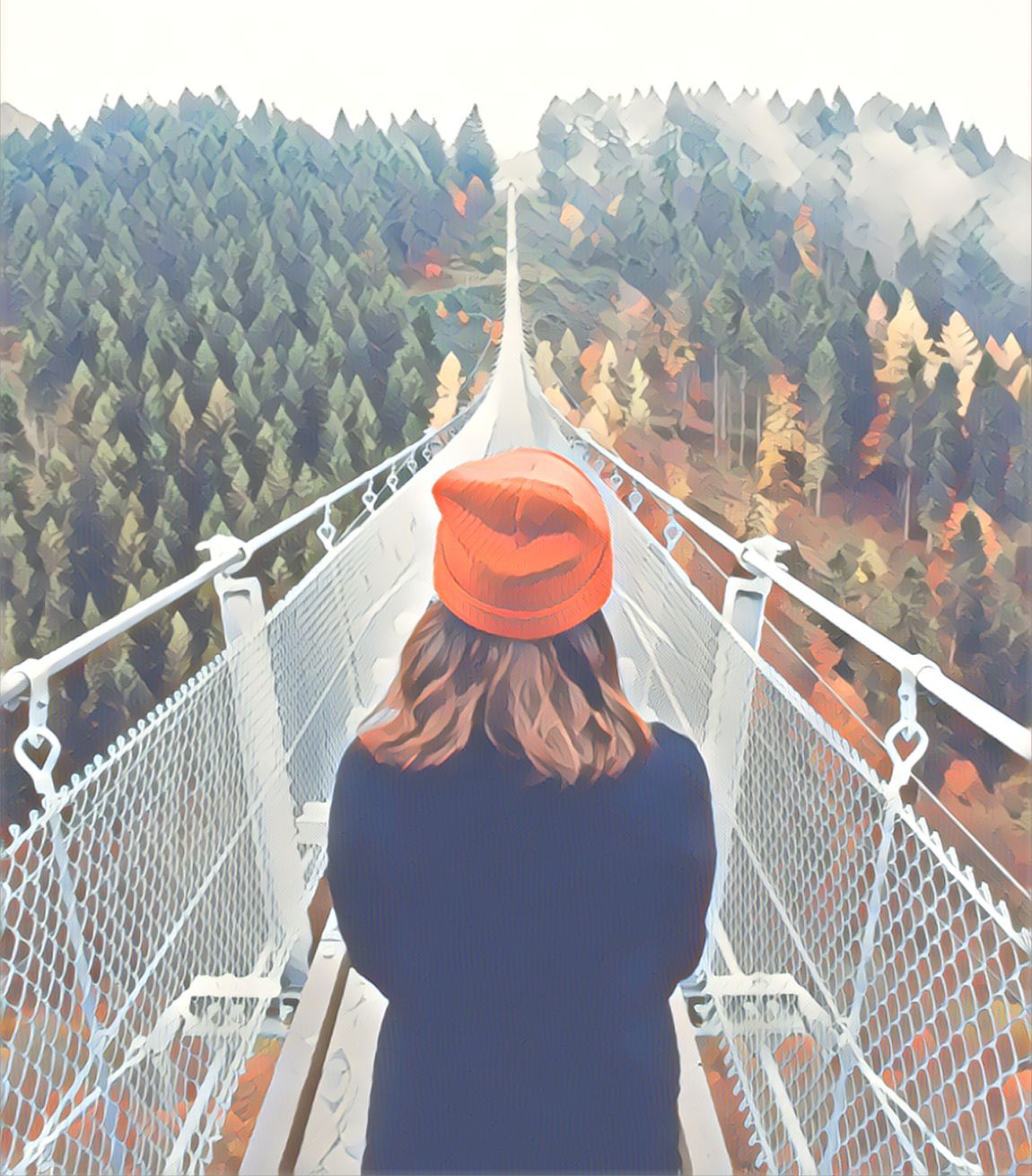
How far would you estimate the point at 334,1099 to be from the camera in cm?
93

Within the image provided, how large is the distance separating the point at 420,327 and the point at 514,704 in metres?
3.15

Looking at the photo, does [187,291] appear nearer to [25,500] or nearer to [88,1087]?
[25,500]

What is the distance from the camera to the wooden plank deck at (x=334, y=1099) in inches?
34.6

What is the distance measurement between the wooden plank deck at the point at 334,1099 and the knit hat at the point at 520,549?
558mm

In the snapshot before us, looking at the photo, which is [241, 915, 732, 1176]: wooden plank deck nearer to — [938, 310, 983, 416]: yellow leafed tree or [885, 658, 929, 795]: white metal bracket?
[885, 658, 929, 795]: white metal bracket

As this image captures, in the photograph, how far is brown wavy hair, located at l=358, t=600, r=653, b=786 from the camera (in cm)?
49

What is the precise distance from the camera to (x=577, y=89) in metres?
1.86

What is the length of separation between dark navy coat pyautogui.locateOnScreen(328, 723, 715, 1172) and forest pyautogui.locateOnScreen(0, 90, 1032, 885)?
1819 millimetres

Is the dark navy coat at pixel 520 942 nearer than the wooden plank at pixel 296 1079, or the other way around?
the dark navy coat at pixel 520 942

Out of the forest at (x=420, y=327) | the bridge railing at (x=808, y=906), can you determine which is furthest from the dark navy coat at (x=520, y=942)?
the forest at (x=420, y=327)

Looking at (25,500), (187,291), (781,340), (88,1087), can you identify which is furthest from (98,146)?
(781,340)

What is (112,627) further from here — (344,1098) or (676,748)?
(344,1098)

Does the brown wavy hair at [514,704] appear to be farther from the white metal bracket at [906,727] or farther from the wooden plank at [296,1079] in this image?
the wooden plank at [296,1079]

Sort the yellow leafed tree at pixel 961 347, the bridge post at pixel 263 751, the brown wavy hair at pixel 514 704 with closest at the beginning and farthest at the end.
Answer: the brown wavy hair at pixel 514 704, the bridge post at pixel 263 751, the yellow leafed tree at pixel 961 347
